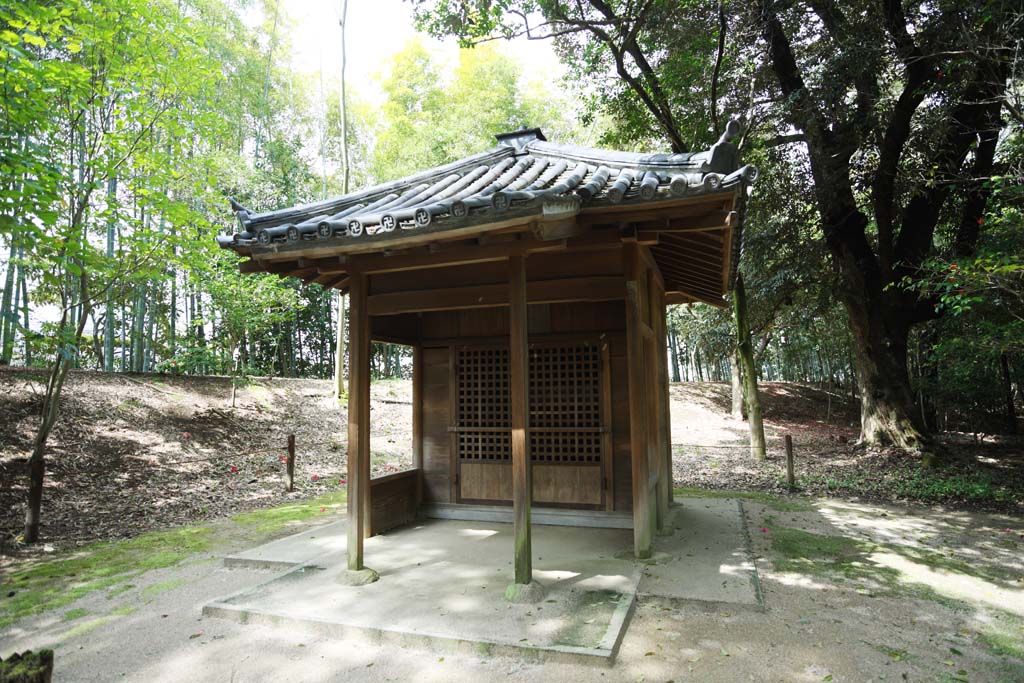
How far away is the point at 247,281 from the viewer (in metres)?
11.3

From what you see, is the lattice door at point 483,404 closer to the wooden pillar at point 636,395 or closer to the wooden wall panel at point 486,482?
the wooden wall panel at point 486,482

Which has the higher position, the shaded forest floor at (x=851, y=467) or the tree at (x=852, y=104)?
the tree at (x=852, y=104)

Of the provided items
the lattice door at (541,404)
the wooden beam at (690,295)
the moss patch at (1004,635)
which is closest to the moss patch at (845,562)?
the moss patch at (1004,635)

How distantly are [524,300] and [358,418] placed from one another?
5.72 ft

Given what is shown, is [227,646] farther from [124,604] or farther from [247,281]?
[247,281]

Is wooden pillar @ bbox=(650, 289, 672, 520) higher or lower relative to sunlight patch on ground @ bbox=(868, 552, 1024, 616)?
higher

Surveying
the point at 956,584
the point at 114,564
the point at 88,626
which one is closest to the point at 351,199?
the point at 88,626

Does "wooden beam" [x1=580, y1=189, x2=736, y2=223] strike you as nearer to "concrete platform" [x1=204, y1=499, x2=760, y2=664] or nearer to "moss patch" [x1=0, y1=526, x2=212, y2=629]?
"concrete platform" [x1=204, y1=499, x2=760, y2=664]

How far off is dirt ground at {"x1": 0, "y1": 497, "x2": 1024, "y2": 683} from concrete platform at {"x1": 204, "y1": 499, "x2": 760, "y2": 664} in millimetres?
98

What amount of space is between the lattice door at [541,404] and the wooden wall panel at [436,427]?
187mm

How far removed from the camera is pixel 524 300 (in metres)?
3.91

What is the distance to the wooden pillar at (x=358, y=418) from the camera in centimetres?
429

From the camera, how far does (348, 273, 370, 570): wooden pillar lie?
14.1ft

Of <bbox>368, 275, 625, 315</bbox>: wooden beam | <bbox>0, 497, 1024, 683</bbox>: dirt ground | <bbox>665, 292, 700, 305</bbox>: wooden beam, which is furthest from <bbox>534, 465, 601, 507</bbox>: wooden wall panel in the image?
<bbox>665, 292, 700, 305</bbox>: wooden beam
